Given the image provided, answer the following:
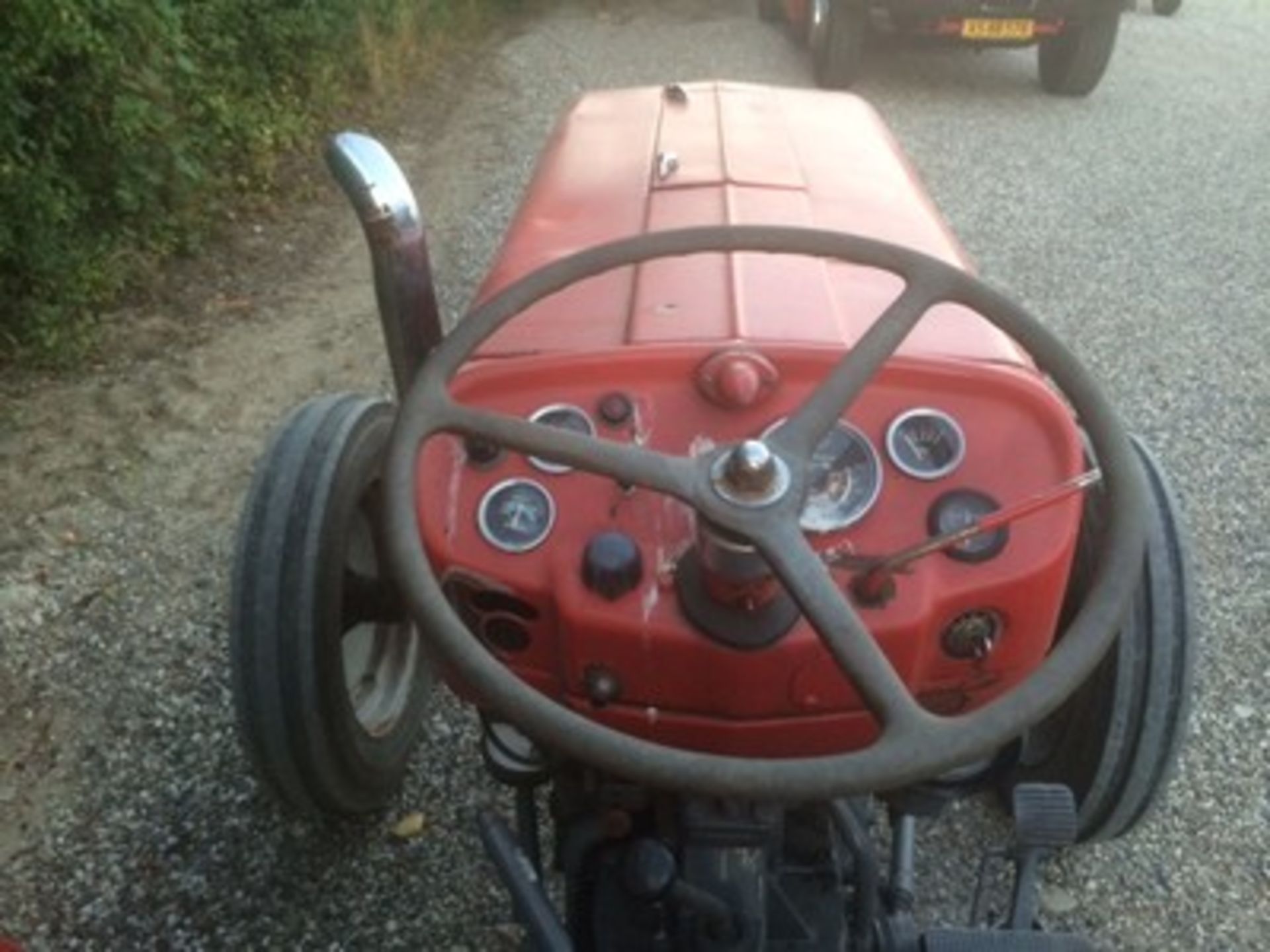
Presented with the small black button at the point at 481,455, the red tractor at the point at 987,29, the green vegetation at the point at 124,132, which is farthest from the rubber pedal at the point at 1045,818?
the red tractor at the point at 987,29

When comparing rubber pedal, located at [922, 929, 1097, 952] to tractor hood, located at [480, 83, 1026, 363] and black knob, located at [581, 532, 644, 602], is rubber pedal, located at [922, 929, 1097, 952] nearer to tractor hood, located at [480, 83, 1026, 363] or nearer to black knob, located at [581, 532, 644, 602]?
black knob, located at [581, 532, 644, 602]

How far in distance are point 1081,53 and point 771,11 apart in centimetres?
238

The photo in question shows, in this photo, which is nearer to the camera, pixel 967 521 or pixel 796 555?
pixel 796 555

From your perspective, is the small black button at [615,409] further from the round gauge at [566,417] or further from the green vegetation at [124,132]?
the green vegetation at [124,132]

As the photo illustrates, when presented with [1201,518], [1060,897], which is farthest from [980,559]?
[1201,518]

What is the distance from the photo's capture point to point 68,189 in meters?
4.30

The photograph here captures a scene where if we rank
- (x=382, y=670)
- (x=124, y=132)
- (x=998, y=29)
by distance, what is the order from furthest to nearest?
(x=998, y=29) → (x=124, y=132) → (x=382, y=670)

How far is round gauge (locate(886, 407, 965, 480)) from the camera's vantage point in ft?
5.59

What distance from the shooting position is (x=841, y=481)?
1686 millimetres

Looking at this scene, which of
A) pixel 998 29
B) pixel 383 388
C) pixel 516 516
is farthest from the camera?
pixel 998 29

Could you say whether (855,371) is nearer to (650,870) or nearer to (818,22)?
(650,870)

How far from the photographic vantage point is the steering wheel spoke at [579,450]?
4.71 ft

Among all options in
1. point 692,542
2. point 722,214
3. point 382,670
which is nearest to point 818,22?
point 722,214

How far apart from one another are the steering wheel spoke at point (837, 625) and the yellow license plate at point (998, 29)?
6.37 meters
